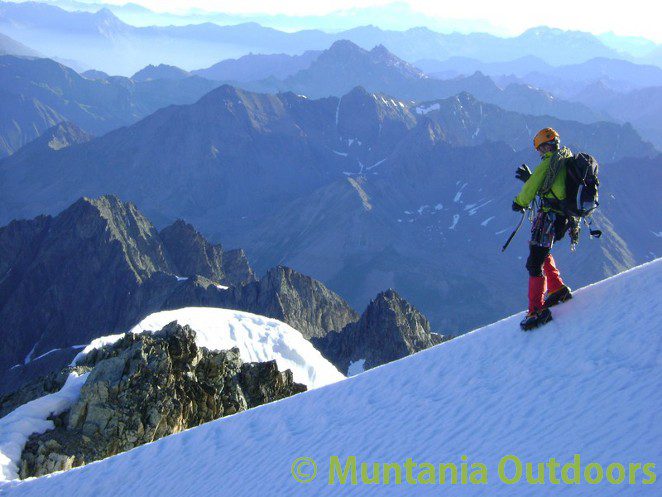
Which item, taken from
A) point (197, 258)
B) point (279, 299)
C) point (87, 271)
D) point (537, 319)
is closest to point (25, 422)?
point (537, 319)

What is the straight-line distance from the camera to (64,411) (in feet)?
68.8

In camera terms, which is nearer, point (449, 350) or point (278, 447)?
point (278, 447)

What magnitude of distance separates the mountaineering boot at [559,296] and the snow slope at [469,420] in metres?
0.18

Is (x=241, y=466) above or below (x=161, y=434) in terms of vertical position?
below

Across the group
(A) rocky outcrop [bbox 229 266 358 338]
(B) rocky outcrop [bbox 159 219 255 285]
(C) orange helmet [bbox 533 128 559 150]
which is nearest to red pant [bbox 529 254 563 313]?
(C) orange helmet [bbox 533 128 559 150]

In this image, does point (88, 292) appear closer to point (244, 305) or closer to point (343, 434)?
point (244, 305)

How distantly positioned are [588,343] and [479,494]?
3970 millimetres

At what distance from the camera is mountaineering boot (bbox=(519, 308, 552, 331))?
1320 cm

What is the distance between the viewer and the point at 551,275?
1343cm

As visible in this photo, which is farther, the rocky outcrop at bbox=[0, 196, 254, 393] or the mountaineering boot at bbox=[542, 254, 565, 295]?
the rocky outcrop at bbox=[0, 196, 254, 393]

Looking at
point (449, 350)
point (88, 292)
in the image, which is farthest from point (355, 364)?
point (449, 350)

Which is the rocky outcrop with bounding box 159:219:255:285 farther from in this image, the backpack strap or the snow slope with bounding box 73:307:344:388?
the backpack strap

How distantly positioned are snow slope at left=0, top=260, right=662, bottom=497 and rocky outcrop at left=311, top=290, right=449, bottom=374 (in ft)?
251

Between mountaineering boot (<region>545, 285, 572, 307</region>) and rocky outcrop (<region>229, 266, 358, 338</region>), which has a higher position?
rocky outcrop (<region>229, 266, 358, 338</region>)
